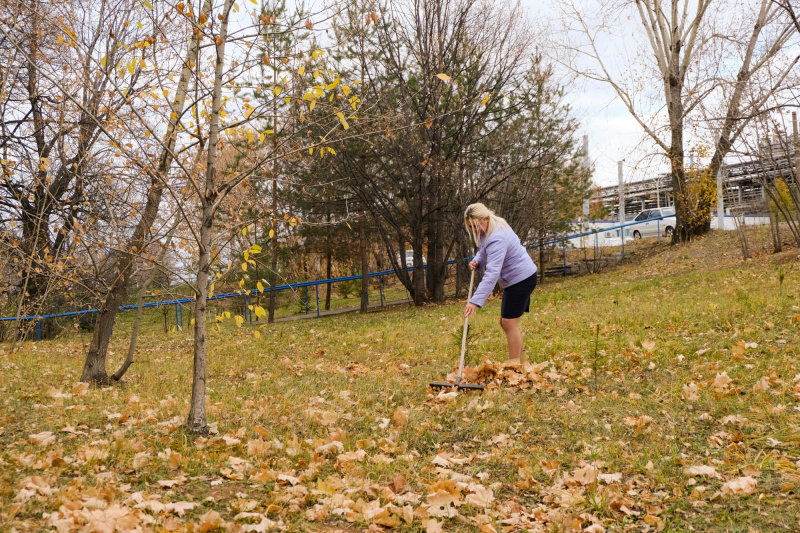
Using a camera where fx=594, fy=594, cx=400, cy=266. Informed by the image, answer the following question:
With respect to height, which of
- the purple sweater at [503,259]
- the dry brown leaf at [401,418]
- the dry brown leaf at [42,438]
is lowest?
the dry brown leaf at [401,418]

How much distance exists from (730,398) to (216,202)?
391cm

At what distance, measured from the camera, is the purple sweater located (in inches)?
212

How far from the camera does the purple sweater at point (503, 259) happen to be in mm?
5373

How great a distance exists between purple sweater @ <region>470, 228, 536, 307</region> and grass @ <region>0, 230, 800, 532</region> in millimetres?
946

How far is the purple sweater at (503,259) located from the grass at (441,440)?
946 mm

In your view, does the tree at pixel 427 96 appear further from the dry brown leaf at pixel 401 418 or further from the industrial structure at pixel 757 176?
the dry brown leaf at pixel 401 418

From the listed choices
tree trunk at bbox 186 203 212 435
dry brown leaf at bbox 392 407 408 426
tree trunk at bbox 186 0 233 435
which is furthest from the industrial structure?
tree trunk at bbox 186 203 212 435

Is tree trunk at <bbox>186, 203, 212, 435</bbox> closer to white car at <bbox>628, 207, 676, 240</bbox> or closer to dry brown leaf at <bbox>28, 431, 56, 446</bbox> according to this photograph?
dry brown leaf at <bbox>28, 431, 56, 446</bbox>

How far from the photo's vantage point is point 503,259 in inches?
215

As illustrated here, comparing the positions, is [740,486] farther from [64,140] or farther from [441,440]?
[64,140]

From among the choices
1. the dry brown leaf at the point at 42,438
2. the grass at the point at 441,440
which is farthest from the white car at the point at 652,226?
the dry brown leaf at the point at 42,438

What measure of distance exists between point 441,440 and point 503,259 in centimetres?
199

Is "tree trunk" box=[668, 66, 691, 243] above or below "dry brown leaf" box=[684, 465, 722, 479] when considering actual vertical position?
above

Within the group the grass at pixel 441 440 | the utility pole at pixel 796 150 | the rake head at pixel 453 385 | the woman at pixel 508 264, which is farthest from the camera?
the utility pole at pixel 796 150
